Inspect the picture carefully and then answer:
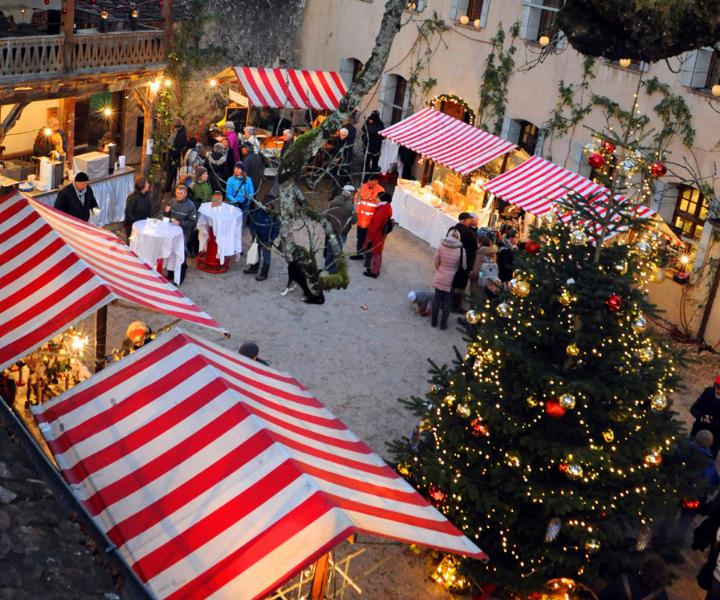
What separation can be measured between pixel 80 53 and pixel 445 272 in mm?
6746

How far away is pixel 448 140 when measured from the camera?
17141mm

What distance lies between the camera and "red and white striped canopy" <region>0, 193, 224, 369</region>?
7668 mm

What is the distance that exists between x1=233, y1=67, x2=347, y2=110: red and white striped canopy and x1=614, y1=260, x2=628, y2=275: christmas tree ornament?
502 inches

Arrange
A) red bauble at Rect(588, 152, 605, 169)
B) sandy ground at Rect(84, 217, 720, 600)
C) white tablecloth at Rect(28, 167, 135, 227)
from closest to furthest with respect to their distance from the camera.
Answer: red bauble at Rect(588, 152, 605, 169) → sandy ground at Rect(84, 217, 720, 600) → white tablecloth at Rect(28, 167, 135, 227)

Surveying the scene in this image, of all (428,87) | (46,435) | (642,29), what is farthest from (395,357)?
(428,87)

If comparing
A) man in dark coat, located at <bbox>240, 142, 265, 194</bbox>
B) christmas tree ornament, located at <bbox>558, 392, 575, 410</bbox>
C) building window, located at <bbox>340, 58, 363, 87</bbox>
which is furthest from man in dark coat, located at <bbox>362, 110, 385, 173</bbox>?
christmas tree ornament, located at <bbox>558, 392, 575, 410</bbox>

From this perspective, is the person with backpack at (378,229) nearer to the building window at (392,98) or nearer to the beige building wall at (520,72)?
the beige building wall at (520,72)

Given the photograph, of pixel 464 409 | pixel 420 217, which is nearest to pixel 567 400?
pixel 464 409

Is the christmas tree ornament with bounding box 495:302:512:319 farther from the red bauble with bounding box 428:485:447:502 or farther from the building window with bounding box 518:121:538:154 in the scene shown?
the building window with bounding box 518:121:538:154

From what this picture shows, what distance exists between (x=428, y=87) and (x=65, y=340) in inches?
493

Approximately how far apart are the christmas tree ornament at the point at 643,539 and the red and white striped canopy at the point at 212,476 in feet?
8.40

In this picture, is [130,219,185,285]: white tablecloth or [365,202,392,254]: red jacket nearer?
[130,219,185,285]: white tablecloth

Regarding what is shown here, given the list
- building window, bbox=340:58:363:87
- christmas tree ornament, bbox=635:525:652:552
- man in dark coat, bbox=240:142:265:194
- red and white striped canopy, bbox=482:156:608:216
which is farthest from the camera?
building window, bbox=340:58:363:87

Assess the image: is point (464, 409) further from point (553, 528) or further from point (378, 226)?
point (378, 226)
